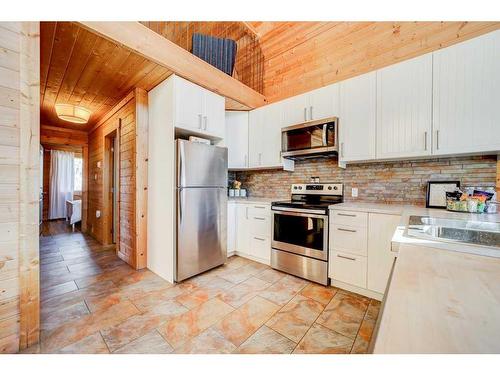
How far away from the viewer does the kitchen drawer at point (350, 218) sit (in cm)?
203

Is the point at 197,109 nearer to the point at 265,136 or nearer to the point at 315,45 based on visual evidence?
the point at 265,136

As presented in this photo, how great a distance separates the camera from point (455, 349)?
1.10 ft

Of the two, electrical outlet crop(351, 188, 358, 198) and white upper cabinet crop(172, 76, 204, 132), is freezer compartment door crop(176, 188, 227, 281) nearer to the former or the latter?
white upper cabinet crop(172, 76, 204, 132)

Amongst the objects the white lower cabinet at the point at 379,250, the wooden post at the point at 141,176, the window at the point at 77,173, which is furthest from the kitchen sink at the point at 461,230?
the window at the point at 77,173

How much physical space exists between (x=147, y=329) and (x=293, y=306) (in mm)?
1195

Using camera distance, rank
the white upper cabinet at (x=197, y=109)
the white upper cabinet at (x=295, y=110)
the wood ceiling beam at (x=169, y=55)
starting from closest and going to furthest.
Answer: the wood ceiling beam at (x=169, y=55), the white upper cabinet at (x=197, y=109), the white upper cabinet at (x=295, y=110)

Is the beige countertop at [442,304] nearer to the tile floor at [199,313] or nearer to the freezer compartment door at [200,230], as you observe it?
the tile floor at [199,313]

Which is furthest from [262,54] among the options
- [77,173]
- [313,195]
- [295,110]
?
[77,173]

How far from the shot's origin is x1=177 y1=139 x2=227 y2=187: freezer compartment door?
2250 mm

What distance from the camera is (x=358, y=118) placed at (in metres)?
2.31

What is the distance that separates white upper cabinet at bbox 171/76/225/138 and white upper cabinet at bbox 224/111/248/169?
0.56m

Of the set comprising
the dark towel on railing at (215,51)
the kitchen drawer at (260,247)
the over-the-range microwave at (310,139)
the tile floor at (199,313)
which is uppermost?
the dark towel on railing at (215,51)

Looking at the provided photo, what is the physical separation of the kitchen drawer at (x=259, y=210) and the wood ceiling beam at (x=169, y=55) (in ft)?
5.02
